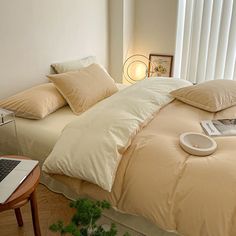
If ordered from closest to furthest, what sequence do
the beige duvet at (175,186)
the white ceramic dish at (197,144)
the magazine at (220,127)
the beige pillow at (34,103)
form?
the beige duvet at (175,186) < the white ceramic dish at (197,144) < the magazine at (220,127) < the beige pillow at (34,103)

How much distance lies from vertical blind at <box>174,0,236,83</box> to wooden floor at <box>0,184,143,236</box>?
226 cm

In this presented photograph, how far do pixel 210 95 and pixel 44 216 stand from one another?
4.47 ft

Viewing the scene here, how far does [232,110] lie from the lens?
1.84 metres

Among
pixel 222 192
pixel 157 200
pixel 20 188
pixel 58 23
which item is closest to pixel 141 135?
pixel 157 200

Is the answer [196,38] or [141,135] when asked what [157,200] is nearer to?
[141,135]

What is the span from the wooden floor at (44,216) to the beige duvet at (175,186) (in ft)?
0.95

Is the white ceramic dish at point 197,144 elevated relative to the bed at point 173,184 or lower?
elevated

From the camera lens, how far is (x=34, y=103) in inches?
69.6

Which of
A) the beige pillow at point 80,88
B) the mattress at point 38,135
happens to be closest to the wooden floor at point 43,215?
the mattress at point 38,135

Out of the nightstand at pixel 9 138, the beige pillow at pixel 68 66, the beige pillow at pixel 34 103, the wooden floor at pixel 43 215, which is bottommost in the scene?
the wooden floor at pixel 43 215

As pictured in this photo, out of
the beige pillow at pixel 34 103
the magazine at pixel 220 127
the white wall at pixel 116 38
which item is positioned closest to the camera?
the magazine at pixel 220 127

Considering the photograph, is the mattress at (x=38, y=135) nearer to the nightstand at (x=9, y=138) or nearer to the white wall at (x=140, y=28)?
the nightstand at (x=9, y=138)

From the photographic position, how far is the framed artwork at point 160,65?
3279mm

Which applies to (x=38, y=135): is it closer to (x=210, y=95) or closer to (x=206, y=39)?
(x=210, y=95)
